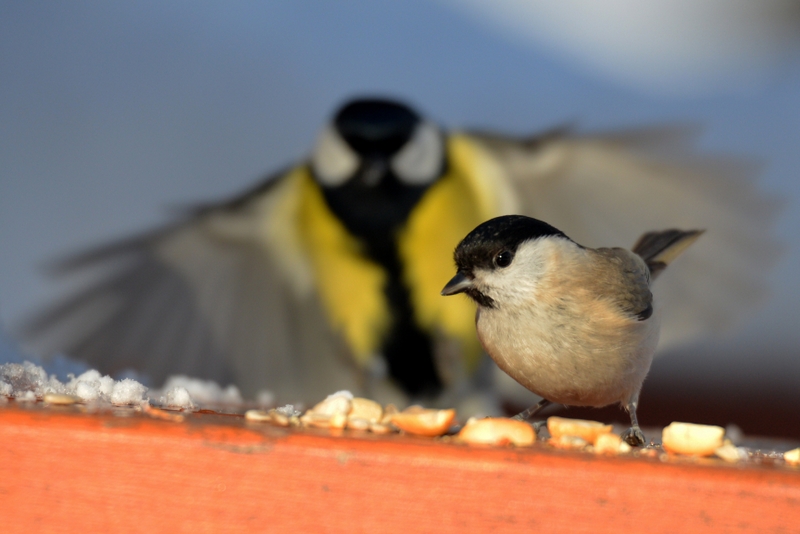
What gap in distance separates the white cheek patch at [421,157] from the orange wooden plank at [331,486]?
1.18 m

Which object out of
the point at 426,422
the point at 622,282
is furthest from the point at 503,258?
the point at 426,422

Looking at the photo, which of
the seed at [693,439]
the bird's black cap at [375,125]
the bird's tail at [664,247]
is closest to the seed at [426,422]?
the seed at [693,439]

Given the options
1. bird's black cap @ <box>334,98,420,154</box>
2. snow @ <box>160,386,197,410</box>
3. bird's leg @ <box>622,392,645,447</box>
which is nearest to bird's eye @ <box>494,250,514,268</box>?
bird's leg @ <box>622,392,645,447</box>

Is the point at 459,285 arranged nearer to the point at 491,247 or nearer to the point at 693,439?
the point at 491,247

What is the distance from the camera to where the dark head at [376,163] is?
1.52m

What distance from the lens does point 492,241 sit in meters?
0.77

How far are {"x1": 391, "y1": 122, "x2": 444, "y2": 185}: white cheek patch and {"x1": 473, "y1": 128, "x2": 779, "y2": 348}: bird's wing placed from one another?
0.12 metres

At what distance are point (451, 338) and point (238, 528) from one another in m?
1.40

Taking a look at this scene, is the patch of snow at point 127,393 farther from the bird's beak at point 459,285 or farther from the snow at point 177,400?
the bird's beak at point 459,285

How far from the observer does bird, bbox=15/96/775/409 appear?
1.65m

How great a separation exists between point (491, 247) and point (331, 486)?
376 mm

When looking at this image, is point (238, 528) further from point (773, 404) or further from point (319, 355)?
point (773, 404)

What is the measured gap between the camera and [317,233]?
1775 millimetres

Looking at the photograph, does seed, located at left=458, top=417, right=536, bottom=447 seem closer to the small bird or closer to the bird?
the small bird
